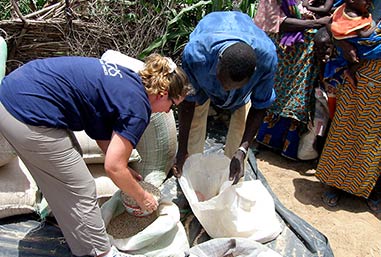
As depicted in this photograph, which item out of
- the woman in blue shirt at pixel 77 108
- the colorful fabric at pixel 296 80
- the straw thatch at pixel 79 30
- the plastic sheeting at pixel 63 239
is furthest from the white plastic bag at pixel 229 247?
the straw thatch at pixel 79 30

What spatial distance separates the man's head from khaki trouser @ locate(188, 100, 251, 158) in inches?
27.1

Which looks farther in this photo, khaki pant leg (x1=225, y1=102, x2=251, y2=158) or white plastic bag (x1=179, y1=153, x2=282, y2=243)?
khaki pant leg (x1=225, y1=102, x2=251, y2=158)

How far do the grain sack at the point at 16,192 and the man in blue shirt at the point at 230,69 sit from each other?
82 cm

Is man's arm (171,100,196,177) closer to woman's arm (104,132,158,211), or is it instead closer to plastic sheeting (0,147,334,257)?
plastic sheeting (0,147,334,257)

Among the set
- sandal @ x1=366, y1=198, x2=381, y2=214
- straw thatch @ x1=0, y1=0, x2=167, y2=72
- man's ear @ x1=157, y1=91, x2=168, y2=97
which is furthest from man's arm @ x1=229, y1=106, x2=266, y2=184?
straw thatch @ x1=0, y1=0, x2=167, y2=72

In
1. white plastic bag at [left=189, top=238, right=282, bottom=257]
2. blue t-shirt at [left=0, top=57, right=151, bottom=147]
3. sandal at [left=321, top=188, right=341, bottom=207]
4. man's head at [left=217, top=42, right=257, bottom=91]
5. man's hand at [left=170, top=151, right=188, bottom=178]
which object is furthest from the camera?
sandal at [left=321, top=188, right=341, bottom=207]

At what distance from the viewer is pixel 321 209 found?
10.3 feet

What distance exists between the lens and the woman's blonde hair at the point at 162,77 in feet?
5.69

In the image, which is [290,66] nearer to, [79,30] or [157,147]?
[157,147]

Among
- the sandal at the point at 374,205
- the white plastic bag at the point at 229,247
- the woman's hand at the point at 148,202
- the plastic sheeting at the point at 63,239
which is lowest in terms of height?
the sandal at the point at 374,205

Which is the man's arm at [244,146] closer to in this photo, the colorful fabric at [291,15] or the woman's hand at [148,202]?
the woman's hand at [148,202]

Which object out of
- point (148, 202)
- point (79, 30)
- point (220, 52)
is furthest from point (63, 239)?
point (79, 30)

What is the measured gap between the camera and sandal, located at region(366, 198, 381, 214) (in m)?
3.16

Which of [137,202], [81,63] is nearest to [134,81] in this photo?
[81,63]
